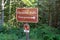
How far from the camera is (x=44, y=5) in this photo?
13625 mm

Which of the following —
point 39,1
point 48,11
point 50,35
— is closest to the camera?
point 50,35

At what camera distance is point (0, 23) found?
15000 millimetres

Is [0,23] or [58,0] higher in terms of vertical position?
[58,0]

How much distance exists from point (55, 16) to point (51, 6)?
64cm

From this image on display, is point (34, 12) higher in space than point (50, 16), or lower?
higher

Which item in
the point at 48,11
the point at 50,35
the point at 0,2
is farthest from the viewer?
the point at 0,2

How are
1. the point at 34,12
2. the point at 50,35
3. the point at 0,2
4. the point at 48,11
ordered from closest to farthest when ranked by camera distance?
the point at 34,12 → the point at 50,35 → the point at 48,11 → the point at 0,2

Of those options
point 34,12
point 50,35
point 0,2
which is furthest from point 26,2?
point 34,12

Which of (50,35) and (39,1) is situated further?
(39,1)

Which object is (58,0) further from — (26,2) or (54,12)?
(26,2)

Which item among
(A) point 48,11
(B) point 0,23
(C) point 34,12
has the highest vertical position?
(C) point 34,12

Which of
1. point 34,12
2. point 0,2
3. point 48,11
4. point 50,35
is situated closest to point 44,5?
point 48,11

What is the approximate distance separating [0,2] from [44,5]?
3.46m

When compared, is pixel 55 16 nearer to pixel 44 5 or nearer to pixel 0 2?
→ pixel 44 5
